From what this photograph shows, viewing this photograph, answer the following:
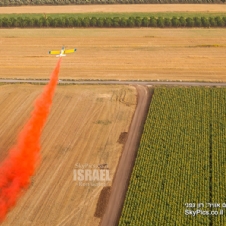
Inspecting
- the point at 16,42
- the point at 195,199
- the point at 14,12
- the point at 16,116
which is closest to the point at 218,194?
the point at 195,199

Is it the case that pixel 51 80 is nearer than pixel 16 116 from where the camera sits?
No

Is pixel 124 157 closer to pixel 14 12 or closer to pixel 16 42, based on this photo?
pixel 16 42

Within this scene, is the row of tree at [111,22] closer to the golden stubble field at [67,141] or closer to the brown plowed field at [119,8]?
the brown plowed field at [119,8]

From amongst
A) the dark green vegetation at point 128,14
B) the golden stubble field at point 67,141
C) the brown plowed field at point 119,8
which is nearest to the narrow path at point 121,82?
the golden stubble field at point 67,141

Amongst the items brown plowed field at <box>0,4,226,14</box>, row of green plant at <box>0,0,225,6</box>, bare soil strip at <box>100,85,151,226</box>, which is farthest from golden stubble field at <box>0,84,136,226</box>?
row of green plant at <box>0,0,225,6</box>

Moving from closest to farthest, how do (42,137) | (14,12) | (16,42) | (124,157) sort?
(124,157), (42,137), (16,42), (14,12)

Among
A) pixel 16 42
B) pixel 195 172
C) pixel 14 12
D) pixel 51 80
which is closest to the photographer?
pixel 195 172
